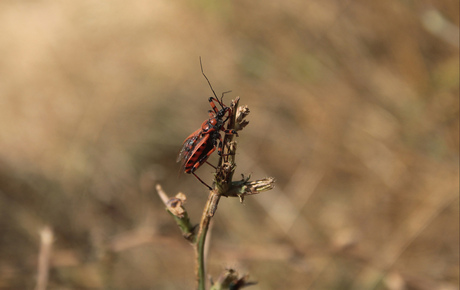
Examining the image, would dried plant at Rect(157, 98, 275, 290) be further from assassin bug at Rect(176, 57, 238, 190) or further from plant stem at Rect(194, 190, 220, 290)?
assassin bug at Rect(176, 57, 238, 190)

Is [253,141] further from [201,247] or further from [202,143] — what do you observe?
[201,247]

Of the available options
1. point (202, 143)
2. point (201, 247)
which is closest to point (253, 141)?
point (202, 143)

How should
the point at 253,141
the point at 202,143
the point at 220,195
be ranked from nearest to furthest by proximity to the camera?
the point at 220,195 < the point at 202,143 < the point at 253,141

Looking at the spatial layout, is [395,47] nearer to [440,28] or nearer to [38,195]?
[440,28]

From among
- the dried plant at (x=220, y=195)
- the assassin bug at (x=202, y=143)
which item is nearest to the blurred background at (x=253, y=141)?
the assassin bug at (x=202, y=143)

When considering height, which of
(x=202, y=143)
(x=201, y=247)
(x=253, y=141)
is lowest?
(x=201, y=247)

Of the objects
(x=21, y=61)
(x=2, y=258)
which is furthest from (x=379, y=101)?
(x=21, y=61)

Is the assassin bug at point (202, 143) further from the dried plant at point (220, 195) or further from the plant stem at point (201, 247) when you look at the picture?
the plant stem at point (201, 247)

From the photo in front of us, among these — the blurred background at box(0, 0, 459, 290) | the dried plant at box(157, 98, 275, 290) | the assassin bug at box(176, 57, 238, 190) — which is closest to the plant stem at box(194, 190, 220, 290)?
the dried plant at box(157, 98, 275, 290)

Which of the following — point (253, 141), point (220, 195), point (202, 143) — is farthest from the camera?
point (253, 141)
